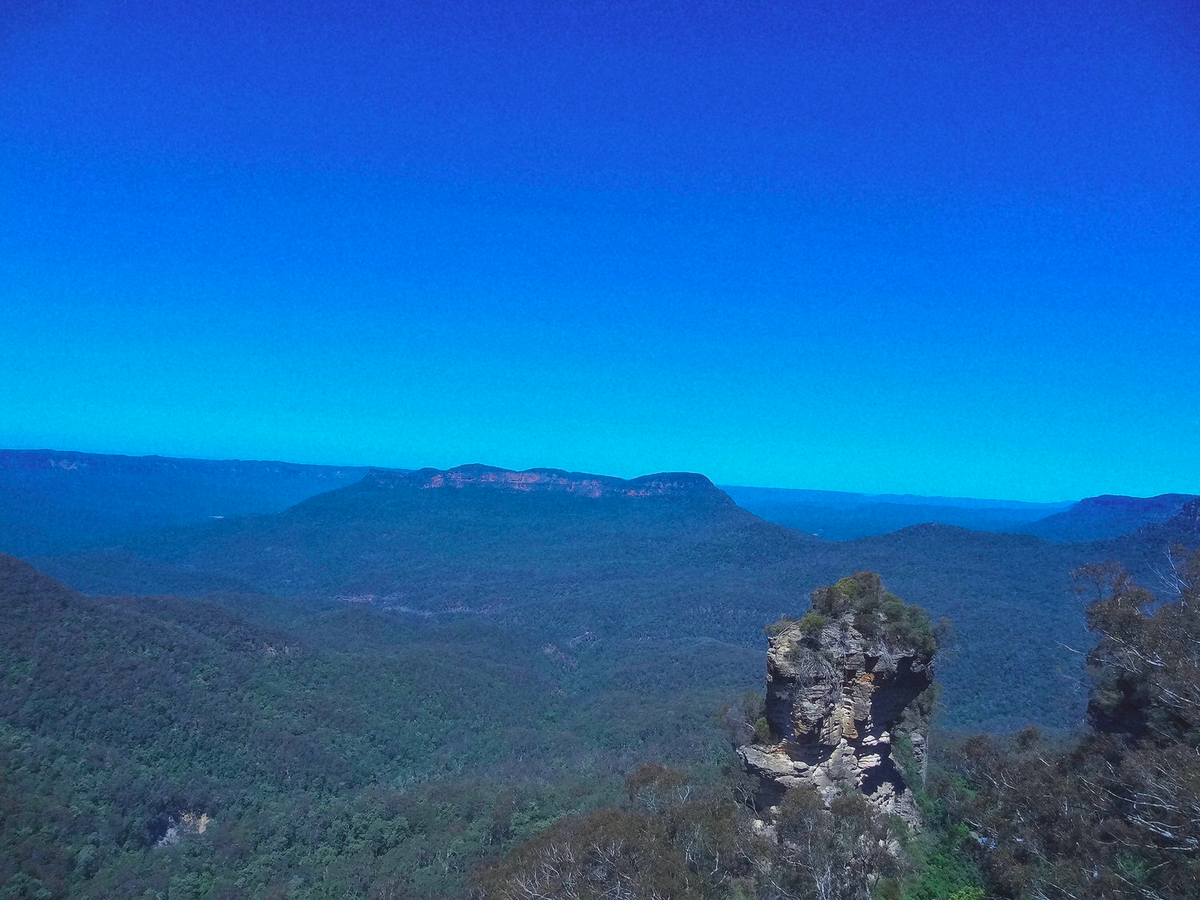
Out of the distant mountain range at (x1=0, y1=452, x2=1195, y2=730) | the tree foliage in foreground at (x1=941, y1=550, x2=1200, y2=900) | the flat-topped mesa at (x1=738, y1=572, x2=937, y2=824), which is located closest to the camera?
the tree foliage in foreground at (x1=941, y1=550, x2=1200, y2=900)

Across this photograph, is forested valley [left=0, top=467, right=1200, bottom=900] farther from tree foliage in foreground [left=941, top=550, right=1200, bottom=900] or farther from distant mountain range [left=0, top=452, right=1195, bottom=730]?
distant mountain range [left=0, top=452, right=1195, bottom=730]

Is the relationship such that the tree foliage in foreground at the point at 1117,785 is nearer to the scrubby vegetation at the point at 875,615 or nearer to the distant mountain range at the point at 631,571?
the scrubby vegetation at the point at 875,615

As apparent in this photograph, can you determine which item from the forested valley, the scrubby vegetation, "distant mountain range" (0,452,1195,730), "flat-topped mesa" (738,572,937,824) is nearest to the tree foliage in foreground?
the forested valley

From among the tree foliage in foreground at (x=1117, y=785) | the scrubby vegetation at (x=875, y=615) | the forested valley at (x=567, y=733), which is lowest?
the forested valley at (x=567, y=733)

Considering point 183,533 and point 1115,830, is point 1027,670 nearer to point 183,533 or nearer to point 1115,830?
point 1115,830

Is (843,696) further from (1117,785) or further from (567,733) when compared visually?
(567,733)

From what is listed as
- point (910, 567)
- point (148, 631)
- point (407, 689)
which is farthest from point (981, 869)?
point (910, 567)

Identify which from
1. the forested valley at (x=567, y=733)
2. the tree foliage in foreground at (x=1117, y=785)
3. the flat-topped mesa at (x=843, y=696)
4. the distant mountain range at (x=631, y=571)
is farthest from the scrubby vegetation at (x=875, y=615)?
the distant mountain range at (x=631, y=571)

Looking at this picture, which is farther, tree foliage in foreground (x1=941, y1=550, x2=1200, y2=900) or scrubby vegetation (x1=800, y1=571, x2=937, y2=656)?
scrubby vegetation (x1=800, y1=571, x2=937, y2=656)
